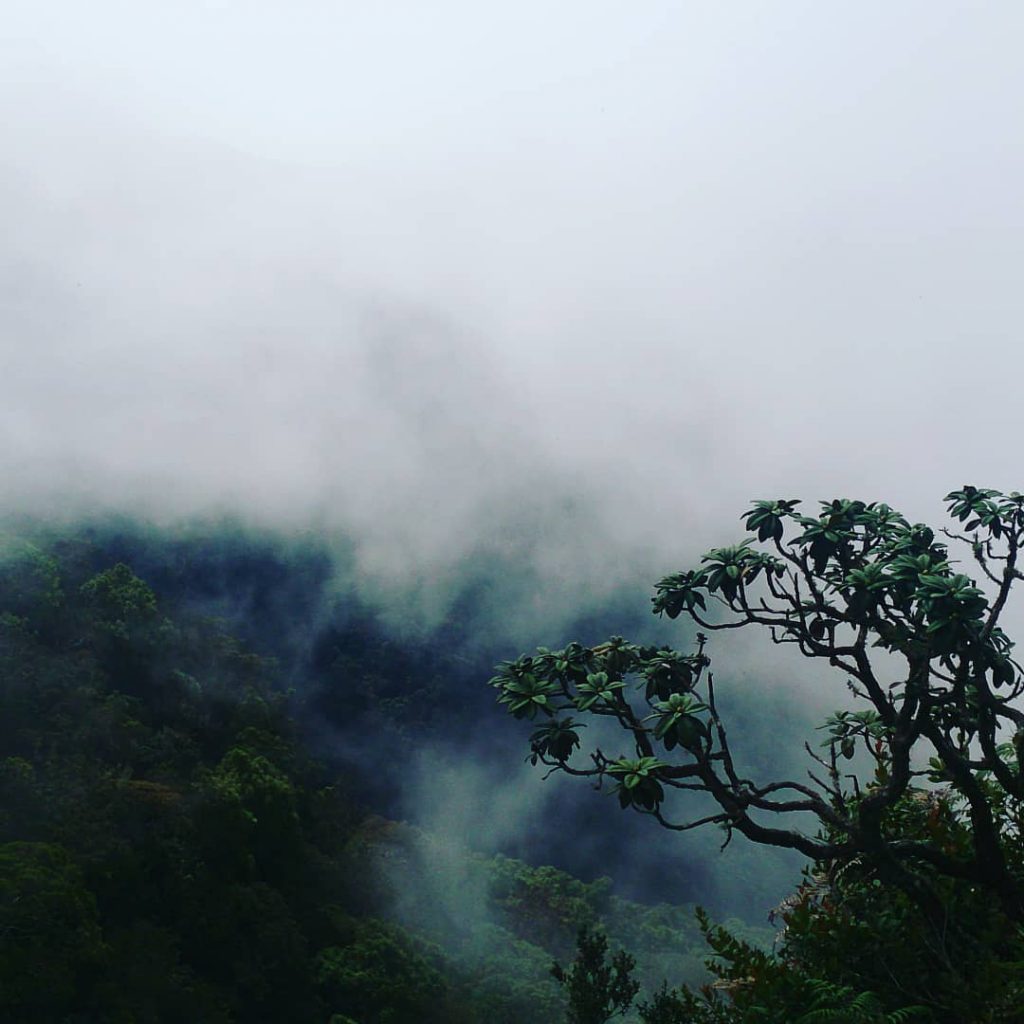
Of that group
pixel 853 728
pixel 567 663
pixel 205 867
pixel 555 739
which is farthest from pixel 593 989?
pixel 205 867

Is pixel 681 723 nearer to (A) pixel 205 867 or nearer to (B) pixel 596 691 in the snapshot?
(B) pixel 596 691

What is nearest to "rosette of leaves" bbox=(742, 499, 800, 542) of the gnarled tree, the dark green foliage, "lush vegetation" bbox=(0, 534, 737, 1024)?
the gnarled tree

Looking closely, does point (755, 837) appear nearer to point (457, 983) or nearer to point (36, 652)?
point (457, 983)

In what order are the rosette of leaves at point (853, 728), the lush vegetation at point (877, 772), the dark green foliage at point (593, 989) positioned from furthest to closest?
the dark green foliage at point (593, 989)
the rosette of leaves at point (853, 728)
the lush vegetation at point (877, 772)

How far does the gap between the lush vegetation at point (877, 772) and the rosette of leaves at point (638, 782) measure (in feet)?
0.08

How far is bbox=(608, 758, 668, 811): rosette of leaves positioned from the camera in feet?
36.0

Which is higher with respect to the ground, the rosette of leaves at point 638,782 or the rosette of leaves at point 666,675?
the rosette of leaves at point 666,675

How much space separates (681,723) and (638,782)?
0.88 meters

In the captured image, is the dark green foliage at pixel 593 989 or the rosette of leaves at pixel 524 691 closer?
the rosette of leaves at pixel 524 691

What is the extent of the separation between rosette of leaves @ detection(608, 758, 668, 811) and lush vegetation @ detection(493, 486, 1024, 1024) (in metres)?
0.03

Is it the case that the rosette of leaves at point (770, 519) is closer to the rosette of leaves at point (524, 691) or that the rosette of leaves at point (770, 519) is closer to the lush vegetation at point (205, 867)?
the rosette of leaves at point (524, 691)

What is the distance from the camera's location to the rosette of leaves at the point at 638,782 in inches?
432

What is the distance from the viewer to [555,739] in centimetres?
1200

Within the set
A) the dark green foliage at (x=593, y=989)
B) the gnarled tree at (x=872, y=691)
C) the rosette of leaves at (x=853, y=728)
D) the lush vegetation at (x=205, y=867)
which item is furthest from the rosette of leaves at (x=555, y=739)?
the lush vegetation at (x=205, y=867)
